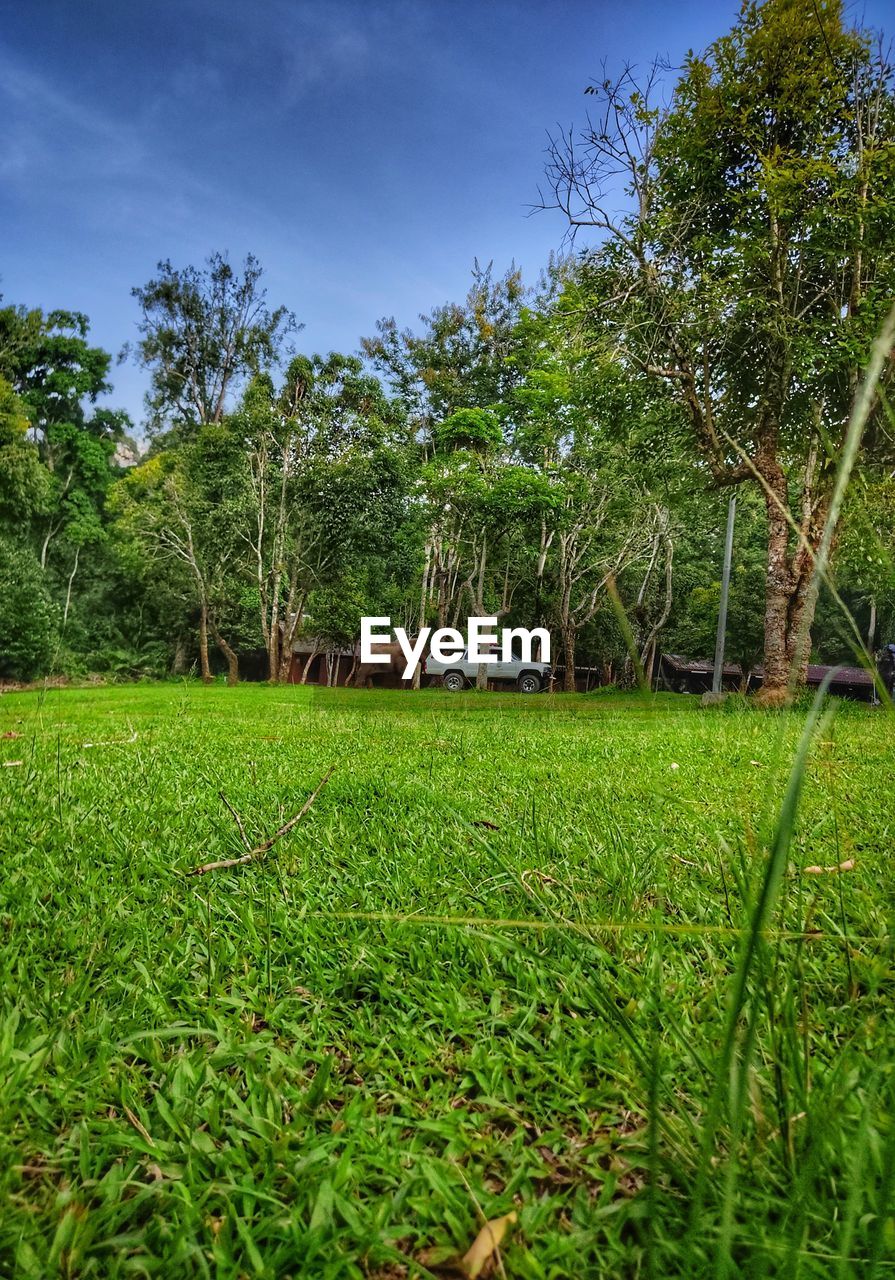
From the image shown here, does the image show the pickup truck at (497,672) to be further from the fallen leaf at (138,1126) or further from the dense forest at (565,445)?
the fallen leaf at (138,1126)

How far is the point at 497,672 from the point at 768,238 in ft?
45.2

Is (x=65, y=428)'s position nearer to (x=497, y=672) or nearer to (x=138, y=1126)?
(x=497, y=672)

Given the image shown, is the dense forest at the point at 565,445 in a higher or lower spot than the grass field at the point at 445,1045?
higher

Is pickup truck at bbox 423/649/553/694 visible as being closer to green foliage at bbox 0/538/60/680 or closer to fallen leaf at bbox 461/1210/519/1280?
green foliage at bbox 0/538/60/680

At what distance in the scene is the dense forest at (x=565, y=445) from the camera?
296 inches

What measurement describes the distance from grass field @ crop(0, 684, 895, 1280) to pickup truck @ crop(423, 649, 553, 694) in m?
16.1

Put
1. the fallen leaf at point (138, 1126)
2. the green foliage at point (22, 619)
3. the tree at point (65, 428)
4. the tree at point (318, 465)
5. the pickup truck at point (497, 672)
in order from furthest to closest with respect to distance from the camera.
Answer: the tree at point (65, 428), the green foliage at point (22, 619), the pickup truck at point (497, 672), the tree at point (318, 465), the fallen leaf at point (138, 1126)

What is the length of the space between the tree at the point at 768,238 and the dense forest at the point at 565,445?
0.04 metres

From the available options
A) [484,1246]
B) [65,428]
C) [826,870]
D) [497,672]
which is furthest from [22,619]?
[484,1246]

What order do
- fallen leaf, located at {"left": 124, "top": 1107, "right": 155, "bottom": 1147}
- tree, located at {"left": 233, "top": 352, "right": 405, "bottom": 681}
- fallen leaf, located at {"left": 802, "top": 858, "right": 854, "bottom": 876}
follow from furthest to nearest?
tree, located at {"left": 233, "top": 352, "right": 405, "bottom": 681} < fallen leaf, located at {"left": 802, "top": 858, "right": 854, "bottom": 876} < fallen leaf, located at {"left": 124, "top": 1107, "right": 155, "bottom": 1147}

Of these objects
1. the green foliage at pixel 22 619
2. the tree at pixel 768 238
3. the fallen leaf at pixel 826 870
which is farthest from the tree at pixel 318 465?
the fallen leaf at pixel 826 870

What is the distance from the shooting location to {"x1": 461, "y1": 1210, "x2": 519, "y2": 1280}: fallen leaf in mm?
740

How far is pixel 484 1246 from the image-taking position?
2.48ft

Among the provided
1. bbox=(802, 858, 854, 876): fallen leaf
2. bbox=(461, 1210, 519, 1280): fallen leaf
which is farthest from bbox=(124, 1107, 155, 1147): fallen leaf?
bbox=(802, 858, 854, 876): fallen leaf
